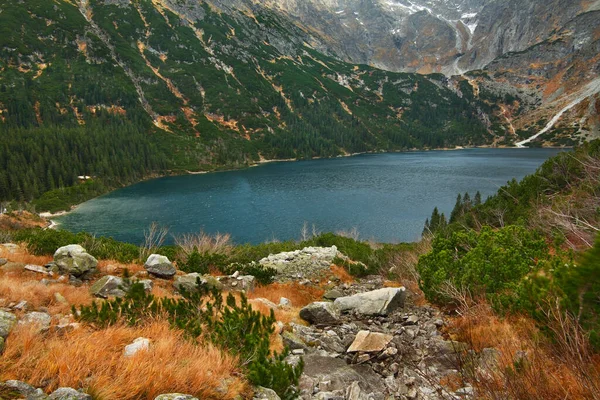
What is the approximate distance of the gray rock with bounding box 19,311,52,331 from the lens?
5.28 meters

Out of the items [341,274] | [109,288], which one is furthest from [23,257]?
[341,274]

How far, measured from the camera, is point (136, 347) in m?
4.80

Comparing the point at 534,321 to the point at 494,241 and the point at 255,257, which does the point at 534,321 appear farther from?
the point at 255,257

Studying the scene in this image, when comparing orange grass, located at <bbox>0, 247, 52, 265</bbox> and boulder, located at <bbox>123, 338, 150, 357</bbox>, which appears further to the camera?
orange grass, located at <bbox>0, 247, 52, 265</bbox>

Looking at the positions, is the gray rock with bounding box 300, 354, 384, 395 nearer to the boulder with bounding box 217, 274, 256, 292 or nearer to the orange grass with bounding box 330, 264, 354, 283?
the boulder with bounding box 217, 274, 256, 292

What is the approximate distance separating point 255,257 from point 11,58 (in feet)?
624

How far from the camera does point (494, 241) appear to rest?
1112cm

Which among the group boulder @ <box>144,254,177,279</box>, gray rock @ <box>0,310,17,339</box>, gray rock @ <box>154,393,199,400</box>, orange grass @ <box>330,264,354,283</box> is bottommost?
orange grass @ <box>330,264,354,283</box>

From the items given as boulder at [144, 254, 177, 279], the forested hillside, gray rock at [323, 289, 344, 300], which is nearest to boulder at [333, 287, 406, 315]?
gray rock at [323, 289, 344, 300]

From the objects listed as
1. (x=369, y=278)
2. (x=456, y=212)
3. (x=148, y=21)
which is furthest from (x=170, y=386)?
(x=148, y=21)

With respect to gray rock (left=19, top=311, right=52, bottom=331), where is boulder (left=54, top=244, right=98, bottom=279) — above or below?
below

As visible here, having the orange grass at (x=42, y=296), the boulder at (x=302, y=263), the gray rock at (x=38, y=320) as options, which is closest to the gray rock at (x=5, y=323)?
the gray rock at (x=38, y=320)

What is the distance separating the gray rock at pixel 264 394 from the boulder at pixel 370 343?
3.39 metres

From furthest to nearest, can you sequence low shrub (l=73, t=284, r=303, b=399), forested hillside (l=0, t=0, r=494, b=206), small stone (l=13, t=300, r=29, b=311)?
forested hillside (l=0, t=0, r=494, b=206), small stone (l=13, t=300, r=29, b=311), low shrub (l=73, t=284, r=303, b=399)
